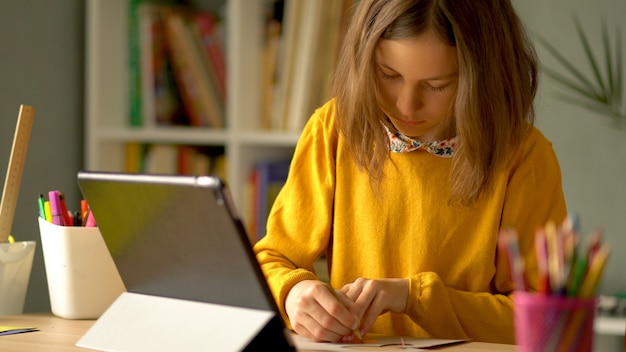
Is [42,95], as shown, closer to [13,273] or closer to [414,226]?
[13,273]

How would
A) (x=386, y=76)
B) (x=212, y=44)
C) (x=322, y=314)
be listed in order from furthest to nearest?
(x=212, y=44) → (x=386, y=76) → (x=322, y=314)

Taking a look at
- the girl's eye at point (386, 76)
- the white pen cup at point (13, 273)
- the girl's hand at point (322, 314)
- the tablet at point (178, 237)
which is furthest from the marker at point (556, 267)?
the white pen cup at point (13, 273)

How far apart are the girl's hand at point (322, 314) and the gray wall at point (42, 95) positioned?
1.44m

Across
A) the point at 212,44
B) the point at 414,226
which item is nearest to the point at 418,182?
the point at 414,226

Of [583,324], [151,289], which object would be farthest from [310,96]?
[583,324]

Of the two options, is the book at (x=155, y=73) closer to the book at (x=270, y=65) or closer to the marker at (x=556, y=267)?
the book at (x=270, y=65)

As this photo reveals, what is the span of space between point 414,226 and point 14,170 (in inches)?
24.9

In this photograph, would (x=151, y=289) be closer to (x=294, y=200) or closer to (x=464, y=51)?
(x=294, y=200)

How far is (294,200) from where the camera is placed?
149 cm

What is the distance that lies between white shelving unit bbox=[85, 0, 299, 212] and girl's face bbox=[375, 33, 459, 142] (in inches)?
46.2

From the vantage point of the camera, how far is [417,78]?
1.26 meters

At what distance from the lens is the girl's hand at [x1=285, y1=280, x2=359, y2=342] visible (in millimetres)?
1207

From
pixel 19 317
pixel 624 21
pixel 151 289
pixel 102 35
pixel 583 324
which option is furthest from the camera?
pixel 102 35

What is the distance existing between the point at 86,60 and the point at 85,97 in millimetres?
107
